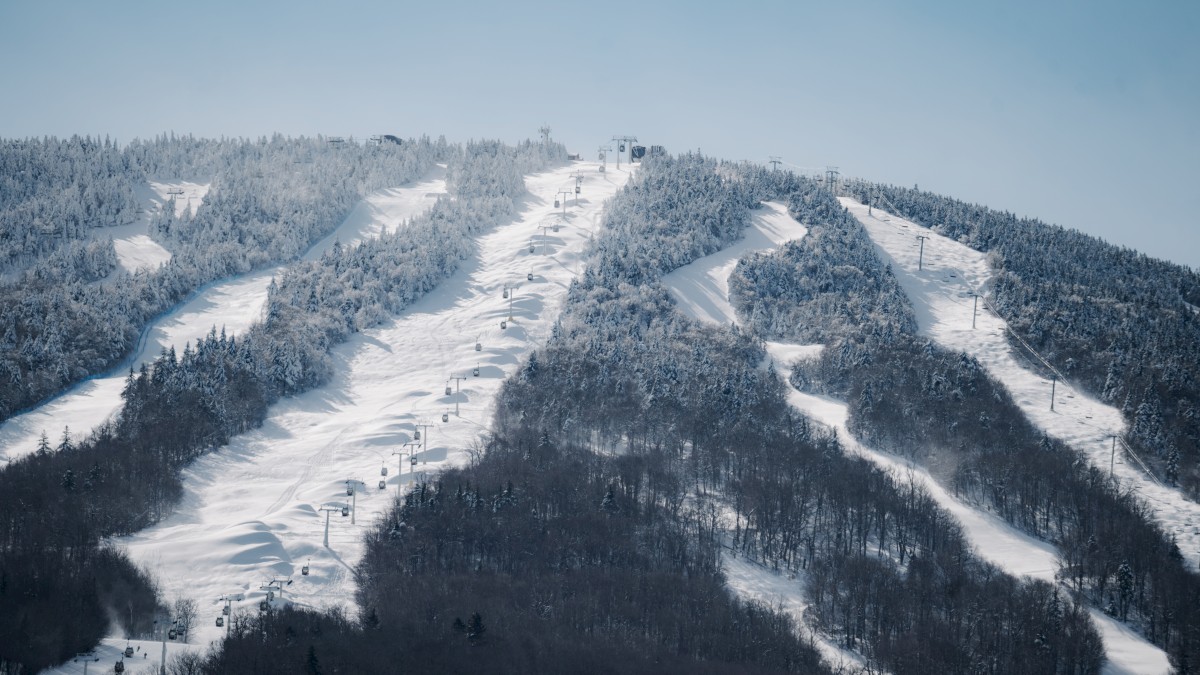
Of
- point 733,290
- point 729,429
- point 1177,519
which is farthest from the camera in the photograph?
point 733,290

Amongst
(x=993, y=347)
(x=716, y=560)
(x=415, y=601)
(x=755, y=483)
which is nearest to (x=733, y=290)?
(x=993, y=347)

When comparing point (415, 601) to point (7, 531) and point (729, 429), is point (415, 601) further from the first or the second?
point (729, 429)

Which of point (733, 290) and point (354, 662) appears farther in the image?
point (733, 290)

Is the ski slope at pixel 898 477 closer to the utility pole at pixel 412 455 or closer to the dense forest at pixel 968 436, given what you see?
the dense forest at pixel 968 436

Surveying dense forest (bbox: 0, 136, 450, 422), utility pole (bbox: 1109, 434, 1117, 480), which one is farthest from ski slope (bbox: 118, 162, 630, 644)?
utility pole (bbox: 1109, 434, 1117, 480)

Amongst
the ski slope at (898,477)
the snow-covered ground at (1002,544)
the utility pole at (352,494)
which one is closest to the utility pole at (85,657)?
the utility pole at (352,494)

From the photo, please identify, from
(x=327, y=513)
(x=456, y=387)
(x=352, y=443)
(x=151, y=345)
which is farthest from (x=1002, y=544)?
(x=151, y=345)

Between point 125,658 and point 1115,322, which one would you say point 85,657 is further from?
point 1115,322
